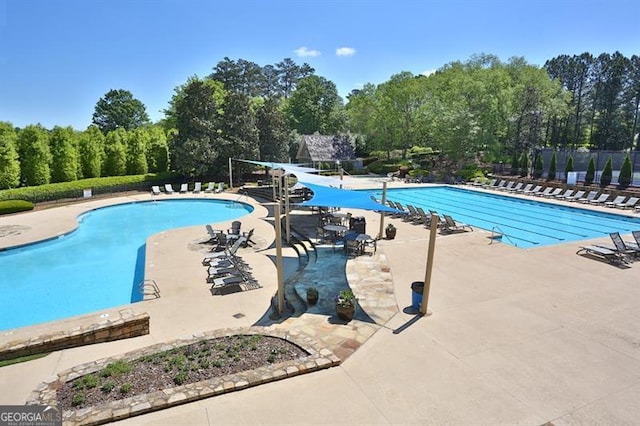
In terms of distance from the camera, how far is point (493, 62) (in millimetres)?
41656

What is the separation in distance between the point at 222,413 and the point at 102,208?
2080 cm

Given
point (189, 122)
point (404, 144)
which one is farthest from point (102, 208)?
point (404, 144)

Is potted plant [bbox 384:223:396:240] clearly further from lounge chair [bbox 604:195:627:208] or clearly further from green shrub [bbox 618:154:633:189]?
green shrub [bbox 618:154:633:189]

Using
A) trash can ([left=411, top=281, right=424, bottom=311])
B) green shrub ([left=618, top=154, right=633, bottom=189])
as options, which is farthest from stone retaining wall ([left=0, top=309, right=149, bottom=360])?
green shrub ([left=618, top=154, right=633, bottom=189])

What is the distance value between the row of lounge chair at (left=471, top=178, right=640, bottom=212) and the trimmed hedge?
79.6 feet

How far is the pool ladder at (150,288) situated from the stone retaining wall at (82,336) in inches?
58.2

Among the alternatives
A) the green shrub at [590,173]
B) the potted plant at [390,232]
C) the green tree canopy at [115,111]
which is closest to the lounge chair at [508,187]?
the green shrub at [590,173]

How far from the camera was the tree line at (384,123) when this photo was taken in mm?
24828

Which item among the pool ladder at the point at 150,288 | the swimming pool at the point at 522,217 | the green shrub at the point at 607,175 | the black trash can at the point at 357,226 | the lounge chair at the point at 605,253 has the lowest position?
the pool ladder at the point at 150,288

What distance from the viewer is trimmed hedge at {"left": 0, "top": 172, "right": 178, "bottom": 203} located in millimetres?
20703

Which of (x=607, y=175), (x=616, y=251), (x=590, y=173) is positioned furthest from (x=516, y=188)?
(x=616, y=251)

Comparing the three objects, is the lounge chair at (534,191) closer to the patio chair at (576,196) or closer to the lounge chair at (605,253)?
the patio chair at (576,196)

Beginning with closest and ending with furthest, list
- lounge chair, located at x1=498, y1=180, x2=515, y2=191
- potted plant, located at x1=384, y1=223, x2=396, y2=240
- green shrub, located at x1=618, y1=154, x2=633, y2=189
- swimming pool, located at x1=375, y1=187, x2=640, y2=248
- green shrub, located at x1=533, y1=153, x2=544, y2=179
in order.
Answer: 1. potted plant, located at x1=384, y1=223, x2=396, y2=240
2. swimming pool, located at x1=375, y1=187, x2=640, y2=248
3. green shrub, located at x1=618, y1=154, x2=633, y2=189
4. lounge chair, located at x1=498, y1=180, x2=515, y2=191
5. green shrub, located at x1=533, y1=153, x2=544, y2=179

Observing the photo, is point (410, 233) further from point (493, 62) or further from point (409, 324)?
point (493, 62)
